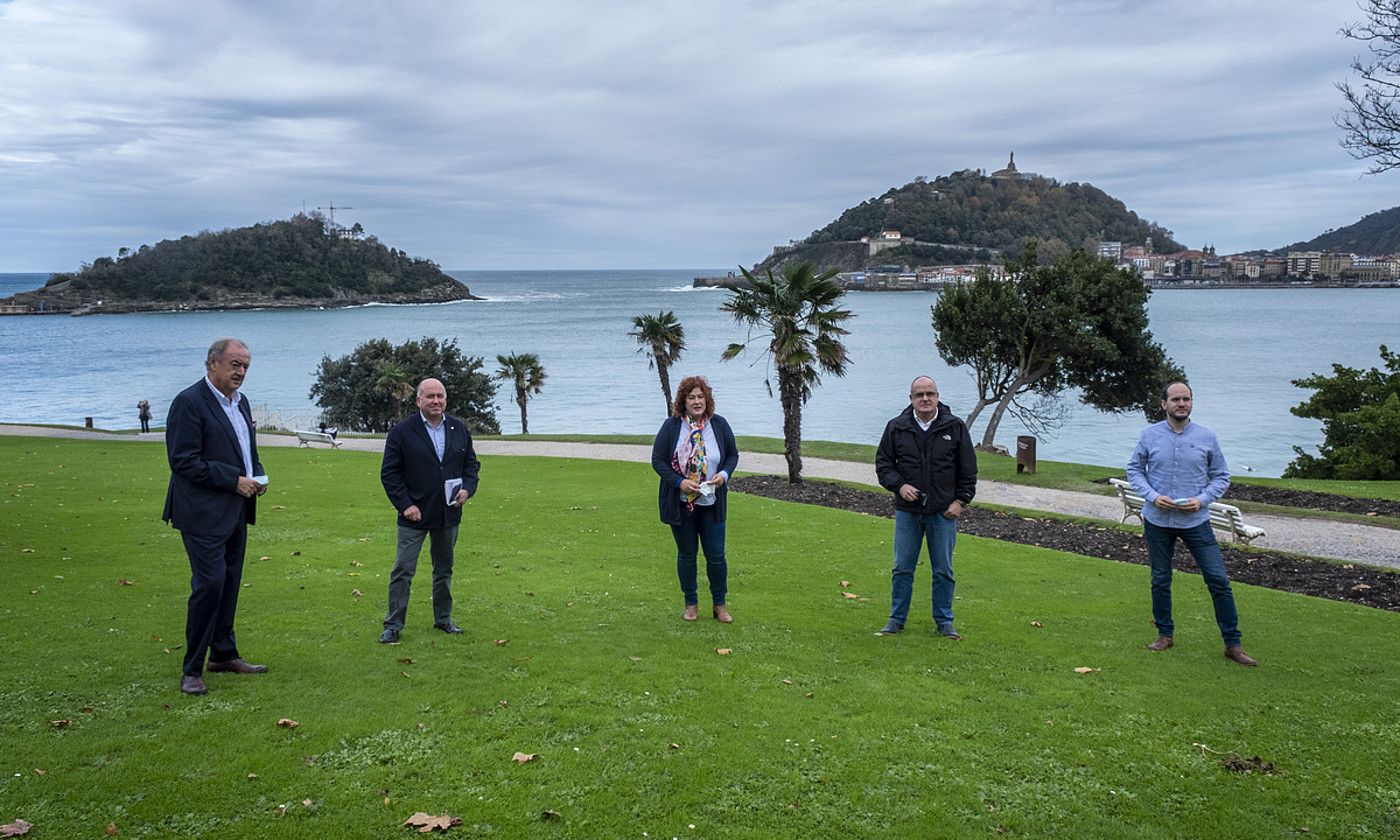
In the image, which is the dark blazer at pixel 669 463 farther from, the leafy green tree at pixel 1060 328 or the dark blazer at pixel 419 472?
the leafy green tree at pixel 1060 328

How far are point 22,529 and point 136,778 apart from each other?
947 cm

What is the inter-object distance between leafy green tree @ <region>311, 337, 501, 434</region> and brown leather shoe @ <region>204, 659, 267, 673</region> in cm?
4492

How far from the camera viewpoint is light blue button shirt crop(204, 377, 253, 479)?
20.5 feet

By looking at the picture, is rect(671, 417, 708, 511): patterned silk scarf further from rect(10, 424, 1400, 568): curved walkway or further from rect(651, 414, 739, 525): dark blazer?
rect(10, 424, 1400, 568): curved walkway

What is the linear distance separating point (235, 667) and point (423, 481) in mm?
1835

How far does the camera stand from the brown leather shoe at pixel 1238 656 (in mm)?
7579

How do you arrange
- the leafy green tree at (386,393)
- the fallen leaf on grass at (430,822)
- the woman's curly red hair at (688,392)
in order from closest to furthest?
1. the fallen leaf on grass at (430,822)
2. the woman's curly red hair at (688,392)
3. the leafy green tree at (386,393)

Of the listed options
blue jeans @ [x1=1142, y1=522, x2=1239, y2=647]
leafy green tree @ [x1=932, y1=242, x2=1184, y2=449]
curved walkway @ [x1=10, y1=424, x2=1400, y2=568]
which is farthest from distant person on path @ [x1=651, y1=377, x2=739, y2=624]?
leafy green tree @ [x1=932, y1=242, x2=1184, y2=449]

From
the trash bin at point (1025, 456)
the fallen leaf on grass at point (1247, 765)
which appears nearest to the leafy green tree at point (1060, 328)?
the trash bin at point (1025, 456)

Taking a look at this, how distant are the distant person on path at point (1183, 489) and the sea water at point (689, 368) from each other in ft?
56.2

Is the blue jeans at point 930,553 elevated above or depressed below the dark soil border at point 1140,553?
above

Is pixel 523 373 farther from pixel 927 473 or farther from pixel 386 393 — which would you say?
pixel 927 473

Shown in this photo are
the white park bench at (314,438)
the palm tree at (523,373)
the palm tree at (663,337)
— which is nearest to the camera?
the white park bench at (314,438)

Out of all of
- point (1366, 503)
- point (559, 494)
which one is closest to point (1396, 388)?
point (1366, 503)
